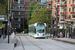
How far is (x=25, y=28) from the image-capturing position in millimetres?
105188

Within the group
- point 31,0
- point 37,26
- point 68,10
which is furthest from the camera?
point 31,0

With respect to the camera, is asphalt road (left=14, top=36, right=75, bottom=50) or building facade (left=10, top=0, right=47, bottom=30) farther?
building facade (left=10, top=0, right=47, bottom=30)

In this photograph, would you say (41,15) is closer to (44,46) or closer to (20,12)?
(20,12)

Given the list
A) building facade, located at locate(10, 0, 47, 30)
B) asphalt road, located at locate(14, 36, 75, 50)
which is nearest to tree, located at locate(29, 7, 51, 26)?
building facade, located at locate(10, 0, 47, 30)

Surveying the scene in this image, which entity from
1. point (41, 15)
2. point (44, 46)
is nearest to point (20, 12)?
point (41, 15)

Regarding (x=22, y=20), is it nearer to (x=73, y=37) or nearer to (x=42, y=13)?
(x=42, y=13)

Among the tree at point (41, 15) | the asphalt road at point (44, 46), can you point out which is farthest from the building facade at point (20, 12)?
the asphalt road at point (44, 46)

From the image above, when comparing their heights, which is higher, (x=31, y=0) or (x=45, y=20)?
(x=31, y=0)

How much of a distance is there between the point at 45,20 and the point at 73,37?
1754 inches

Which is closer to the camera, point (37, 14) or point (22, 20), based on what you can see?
point (37, 14)

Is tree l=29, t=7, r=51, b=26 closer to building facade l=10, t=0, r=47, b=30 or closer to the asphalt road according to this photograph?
building facade l=10, t=0, r=47, b=30

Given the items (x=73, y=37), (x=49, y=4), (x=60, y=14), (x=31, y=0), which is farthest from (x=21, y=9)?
(x=73, y=37)

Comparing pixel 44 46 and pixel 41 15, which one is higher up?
pixel 41 15

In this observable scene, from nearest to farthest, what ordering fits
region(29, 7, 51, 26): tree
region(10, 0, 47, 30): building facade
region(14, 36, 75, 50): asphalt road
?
1. region(14, 36, 75, 50): asphalt road
2. region(29, 7, 51, 26): tree
3. region(10, 0, 47, 30): building facade
